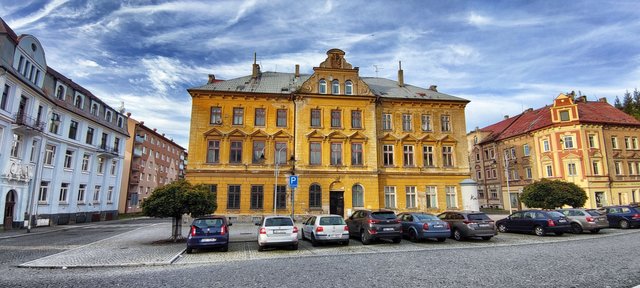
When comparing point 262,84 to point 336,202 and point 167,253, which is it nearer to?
point 336,202

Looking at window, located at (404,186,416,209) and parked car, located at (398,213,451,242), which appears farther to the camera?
window, located at (404,186,416,209)

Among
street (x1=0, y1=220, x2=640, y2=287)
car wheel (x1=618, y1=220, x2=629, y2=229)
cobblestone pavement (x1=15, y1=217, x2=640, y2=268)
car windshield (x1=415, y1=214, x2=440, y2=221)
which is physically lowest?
cobblestone pavement (x1=15, y1=217, x2=640, y2=268)

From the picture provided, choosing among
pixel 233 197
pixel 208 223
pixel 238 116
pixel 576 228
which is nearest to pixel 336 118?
pixel 238 116

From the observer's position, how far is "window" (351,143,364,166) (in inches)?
1169

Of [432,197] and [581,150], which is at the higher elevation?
[581,150]

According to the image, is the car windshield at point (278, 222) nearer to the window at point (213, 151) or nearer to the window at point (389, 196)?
the window at point (213, 151)

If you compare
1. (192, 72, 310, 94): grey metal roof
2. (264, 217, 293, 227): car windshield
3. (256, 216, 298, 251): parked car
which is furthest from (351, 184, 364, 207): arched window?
(256, 216, 298, 251): parked car

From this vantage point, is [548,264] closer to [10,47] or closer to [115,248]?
[115,248]

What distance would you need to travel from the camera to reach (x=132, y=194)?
5284 cm

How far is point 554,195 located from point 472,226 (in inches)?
673

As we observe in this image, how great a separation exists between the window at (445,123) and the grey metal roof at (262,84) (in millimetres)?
14862

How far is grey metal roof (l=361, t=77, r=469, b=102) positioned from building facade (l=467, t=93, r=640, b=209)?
411 inches

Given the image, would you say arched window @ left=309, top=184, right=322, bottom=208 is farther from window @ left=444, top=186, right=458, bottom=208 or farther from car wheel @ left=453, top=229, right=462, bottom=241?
car wheel @ left=453, top=229, right=462, bottom=241

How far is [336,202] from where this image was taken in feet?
94.8
